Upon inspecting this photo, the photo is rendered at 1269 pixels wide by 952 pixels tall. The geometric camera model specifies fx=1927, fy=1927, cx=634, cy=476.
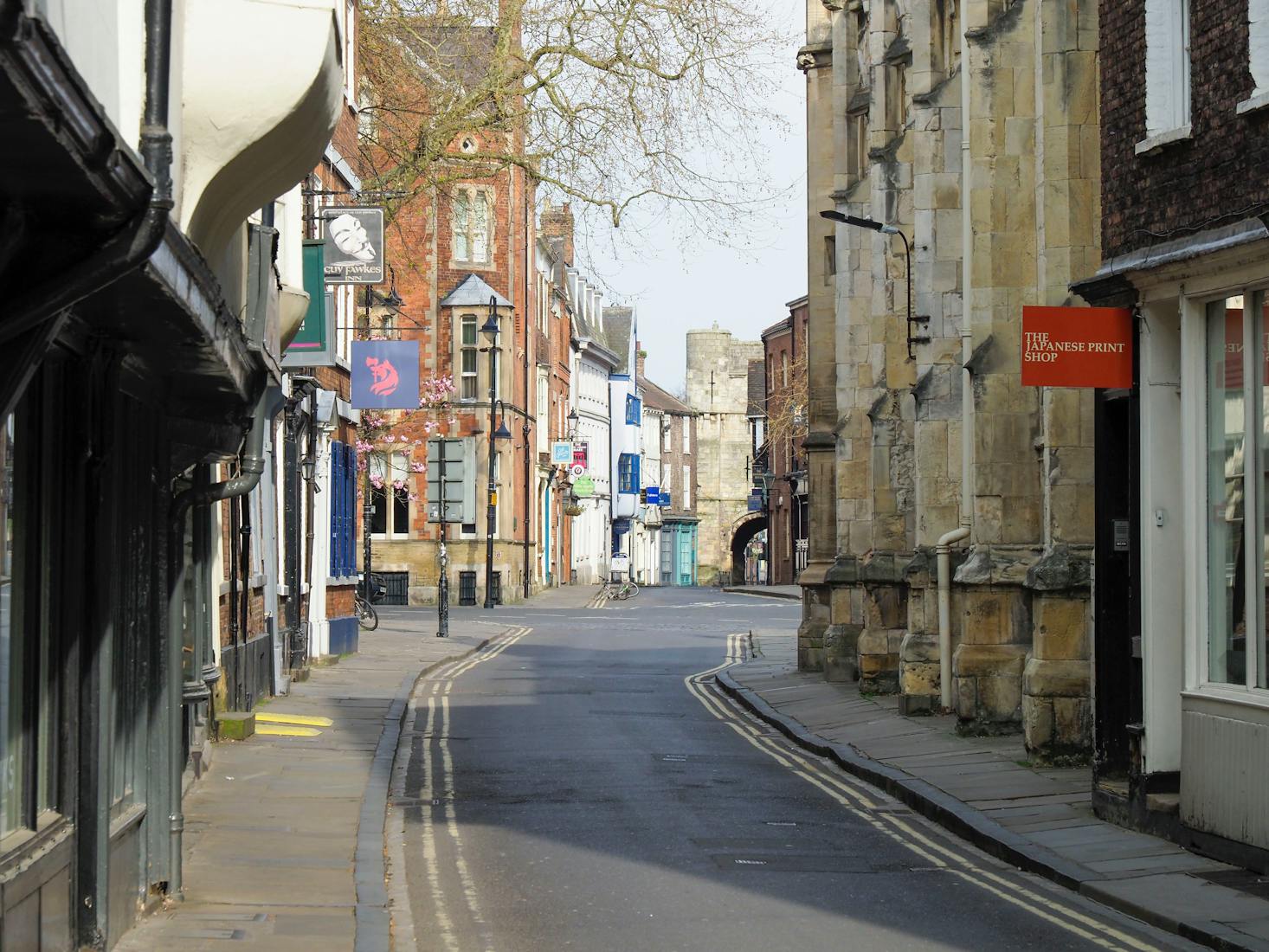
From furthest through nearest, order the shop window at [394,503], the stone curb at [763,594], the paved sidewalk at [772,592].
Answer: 1. the paved sidewalk at [772,592]
2. the stone curb at [763,594]
3. the shop window at [394,503]

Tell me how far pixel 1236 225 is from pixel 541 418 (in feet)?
200

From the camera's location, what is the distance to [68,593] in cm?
796

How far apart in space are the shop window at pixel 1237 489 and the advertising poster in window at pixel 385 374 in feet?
60.0

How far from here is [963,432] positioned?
21438mm

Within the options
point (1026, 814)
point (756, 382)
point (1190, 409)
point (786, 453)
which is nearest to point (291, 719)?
point (1026, 814)

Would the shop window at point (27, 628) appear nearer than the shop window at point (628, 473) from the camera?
Yes

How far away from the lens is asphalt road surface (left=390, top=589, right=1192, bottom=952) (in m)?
9.71

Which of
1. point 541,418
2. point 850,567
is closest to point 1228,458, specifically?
point 850,567

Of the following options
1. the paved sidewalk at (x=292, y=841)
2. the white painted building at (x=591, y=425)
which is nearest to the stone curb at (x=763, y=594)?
the white painted building at (x=591, y=425)

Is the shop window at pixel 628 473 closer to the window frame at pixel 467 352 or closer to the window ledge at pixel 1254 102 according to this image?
the window frame at pixel 467 352

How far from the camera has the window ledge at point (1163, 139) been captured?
40.1ft

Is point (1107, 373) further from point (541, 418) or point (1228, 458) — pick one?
point (541, 418)

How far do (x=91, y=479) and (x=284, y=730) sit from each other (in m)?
11.4

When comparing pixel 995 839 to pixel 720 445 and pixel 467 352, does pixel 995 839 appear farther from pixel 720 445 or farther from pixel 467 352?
pixel 720 445
